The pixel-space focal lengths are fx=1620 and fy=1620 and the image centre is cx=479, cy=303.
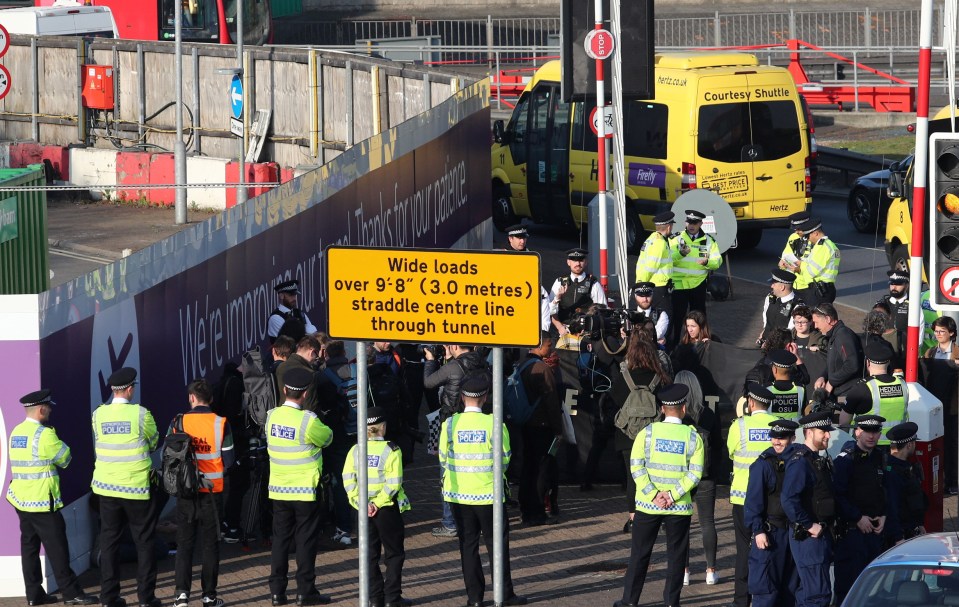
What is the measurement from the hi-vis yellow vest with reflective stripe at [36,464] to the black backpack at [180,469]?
27.1 inches

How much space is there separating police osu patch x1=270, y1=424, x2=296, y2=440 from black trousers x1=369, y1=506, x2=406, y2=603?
0.78 meters

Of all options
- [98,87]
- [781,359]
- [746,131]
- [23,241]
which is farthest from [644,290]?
[98,87]

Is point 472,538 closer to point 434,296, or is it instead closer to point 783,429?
point 783,429

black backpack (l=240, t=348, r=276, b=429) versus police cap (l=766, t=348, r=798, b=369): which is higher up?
police cap (l=766, t=348, r=798, b=369)

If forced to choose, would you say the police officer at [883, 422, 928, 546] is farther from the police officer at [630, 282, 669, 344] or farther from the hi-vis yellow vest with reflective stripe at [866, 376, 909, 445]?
the police officer at [630, 282, 669, 344]

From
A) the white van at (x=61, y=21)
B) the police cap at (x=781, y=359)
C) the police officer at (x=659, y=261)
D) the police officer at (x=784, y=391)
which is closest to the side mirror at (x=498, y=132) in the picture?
the police officer at (x=659, y=261)

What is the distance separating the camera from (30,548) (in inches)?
430

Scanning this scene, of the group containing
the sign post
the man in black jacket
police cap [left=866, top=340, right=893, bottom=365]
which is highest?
the sign post

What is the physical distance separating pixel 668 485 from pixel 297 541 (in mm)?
2565

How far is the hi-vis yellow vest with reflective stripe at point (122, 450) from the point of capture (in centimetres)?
1075

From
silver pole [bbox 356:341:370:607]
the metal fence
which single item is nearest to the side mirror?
silver pole [bbox 356:341:370:607]

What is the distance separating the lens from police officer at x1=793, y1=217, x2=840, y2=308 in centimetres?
1603

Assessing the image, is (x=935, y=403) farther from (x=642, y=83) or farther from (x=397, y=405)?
(x=642, y=83)

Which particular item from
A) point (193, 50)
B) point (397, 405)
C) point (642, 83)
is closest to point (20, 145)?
point (193, 50)
